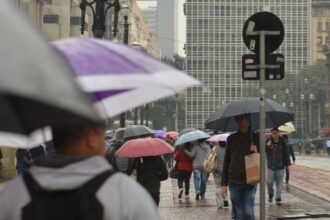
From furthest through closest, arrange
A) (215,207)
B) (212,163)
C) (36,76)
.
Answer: (215,207)
(212,163)
(36,76)

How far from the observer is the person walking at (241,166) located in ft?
29.4

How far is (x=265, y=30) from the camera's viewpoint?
955 centimetres

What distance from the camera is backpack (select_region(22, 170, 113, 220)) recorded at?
270 cm

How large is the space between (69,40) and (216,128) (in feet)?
Answer: 25.1

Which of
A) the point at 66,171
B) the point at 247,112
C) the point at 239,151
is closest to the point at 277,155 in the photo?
the point at 247,112

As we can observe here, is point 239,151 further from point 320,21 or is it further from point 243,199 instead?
point 320,21

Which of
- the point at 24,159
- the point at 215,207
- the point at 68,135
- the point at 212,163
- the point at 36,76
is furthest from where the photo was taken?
the point at 24,159

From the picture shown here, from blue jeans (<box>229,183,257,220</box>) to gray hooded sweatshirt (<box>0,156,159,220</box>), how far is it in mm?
6324

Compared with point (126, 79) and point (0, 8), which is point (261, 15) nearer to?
point (126, 79)

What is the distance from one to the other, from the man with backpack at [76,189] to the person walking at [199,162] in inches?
587

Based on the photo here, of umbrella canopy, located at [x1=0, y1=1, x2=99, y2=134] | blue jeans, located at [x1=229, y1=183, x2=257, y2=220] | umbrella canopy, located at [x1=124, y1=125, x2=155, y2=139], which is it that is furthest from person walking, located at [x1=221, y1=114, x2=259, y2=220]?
umbrella canopy, located at [x1=0, y1=1, x2=99, y2=134]

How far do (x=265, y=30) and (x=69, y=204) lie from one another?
713cm

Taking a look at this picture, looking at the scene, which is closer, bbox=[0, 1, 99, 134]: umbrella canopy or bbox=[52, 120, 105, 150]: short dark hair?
bbox=[0, 1, 99, 134]: umbrella canopy

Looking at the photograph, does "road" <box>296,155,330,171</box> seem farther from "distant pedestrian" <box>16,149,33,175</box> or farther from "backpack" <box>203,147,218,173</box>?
"backpack" <box>203,147,218,173</box>
